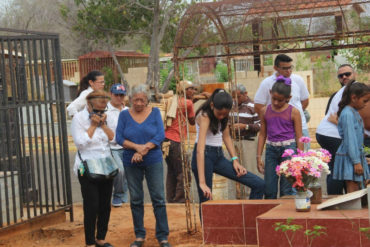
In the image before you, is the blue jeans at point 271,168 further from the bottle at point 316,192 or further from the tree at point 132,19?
the tree at point 132,19

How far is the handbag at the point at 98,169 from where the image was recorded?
688cm

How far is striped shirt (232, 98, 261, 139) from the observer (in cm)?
902

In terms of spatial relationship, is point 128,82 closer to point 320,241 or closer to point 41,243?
point 41,243

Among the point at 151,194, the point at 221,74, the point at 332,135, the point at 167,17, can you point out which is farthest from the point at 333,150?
the point at 221,74

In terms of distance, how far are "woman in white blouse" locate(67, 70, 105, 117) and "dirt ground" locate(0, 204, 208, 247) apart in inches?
59.3

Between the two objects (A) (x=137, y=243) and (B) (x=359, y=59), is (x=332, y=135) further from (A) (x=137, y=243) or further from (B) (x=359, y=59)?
(B) (x=359, y=59)

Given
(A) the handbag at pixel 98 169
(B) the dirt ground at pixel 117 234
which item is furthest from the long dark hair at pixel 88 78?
(A) the handbag at pixel 98 169

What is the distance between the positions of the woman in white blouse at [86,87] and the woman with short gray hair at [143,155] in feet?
5.57

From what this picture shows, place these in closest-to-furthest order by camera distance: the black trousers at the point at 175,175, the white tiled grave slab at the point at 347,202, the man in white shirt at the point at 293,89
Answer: the white tiled grave slab at the point at 347,202 < the man in white shirt at the point at 293,89 < the black trousers at the point at 175,175

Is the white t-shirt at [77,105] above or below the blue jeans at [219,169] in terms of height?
above

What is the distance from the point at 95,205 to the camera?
7066 mm

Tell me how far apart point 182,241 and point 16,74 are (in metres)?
2.83

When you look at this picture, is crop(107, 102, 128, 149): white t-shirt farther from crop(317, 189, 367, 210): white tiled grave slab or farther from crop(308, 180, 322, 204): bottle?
crop(317, 189, 367, 210): white tiled grave slab

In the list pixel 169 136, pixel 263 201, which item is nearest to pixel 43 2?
pixel 169 136
